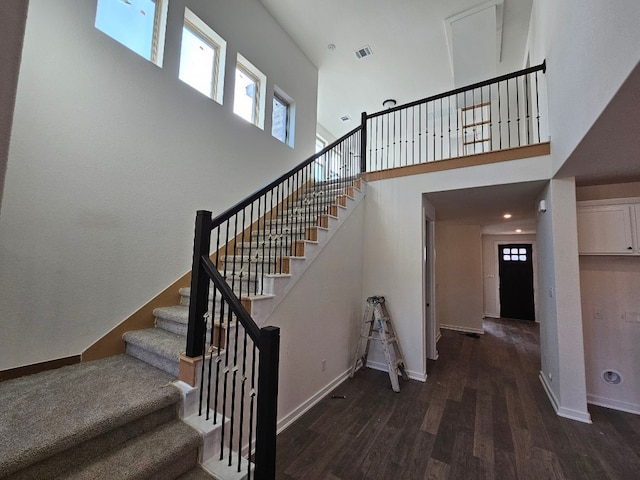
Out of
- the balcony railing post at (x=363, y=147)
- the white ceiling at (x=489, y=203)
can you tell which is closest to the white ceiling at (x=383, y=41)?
the balcony railing post at (x=363, y=147)

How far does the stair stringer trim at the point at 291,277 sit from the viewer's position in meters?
2.22

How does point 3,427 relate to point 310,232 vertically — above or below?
below

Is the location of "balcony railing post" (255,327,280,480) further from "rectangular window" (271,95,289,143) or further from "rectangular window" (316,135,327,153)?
"rectangular window" (316,135,327,153)

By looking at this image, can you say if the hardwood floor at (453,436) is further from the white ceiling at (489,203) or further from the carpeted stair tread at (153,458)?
the white ceiling at (489,203)

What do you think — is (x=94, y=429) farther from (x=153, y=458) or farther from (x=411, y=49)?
(x=411, y=49)

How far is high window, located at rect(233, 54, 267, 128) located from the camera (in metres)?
4.04

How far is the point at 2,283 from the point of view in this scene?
6.29 feet

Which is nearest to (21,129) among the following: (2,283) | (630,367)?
(2,283)

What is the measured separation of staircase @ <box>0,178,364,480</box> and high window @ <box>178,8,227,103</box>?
9.06 feet

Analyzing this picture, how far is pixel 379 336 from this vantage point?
12.0 ft

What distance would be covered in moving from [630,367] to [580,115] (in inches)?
112

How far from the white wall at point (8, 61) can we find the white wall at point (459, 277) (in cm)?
684

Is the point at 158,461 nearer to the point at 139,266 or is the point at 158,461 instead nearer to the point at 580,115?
the point at 139,266

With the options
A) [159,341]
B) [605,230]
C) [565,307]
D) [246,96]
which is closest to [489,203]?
[605,230]
